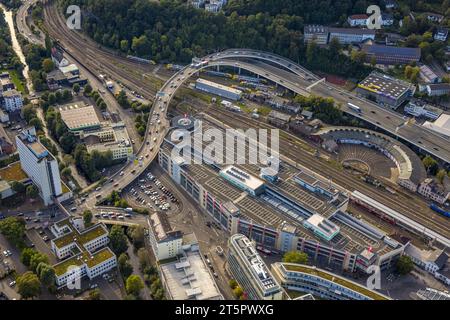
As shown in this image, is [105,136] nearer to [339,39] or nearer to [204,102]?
[204,102]

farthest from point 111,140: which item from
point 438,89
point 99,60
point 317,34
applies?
point 438,89

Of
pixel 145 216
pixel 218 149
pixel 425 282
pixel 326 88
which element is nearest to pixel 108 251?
pixel 145 216

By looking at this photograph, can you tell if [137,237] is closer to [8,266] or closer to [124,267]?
[124,267]

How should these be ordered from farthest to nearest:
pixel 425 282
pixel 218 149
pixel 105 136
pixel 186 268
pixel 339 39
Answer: pixel 339 39 < pixel 105 136 < pixel 218 149 < pixel 425 282 < pixel 186 268

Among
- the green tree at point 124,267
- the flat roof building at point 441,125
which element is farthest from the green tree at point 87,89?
the flat roof building at point 441,125

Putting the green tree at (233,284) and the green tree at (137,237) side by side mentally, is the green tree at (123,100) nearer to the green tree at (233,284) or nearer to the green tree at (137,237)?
the green tree at (137,237)

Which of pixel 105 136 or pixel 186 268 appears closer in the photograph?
pixel 186 268
